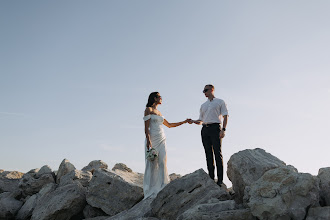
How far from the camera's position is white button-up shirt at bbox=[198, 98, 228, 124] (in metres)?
9.52

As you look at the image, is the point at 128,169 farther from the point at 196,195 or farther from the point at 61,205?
the point at 196,195

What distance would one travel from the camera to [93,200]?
10.9 metres

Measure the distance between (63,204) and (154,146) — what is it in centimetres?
364

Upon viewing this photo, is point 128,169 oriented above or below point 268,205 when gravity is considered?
above

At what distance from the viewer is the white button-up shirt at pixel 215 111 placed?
31.2 feet

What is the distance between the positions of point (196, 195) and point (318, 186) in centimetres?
285

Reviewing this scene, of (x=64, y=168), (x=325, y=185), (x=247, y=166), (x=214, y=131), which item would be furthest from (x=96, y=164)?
(x=325, y=185)

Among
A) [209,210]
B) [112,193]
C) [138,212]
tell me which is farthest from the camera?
[112,193]

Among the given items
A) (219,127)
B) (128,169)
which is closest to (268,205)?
(219,127)

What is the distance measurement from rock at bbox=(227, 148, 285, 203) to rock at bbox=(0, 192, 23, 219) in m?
9.06

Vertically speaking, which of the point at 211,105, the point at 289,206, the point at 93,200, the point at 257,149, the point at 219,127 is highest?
the point at 211,105

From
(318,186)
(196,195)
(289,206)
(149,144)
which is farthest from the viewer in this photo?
(149,144)

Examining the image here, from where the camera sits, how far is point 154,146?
10602 millimetres

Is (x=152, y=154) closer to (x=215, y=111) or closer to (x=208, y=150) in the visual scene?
(x=208, y=150)
